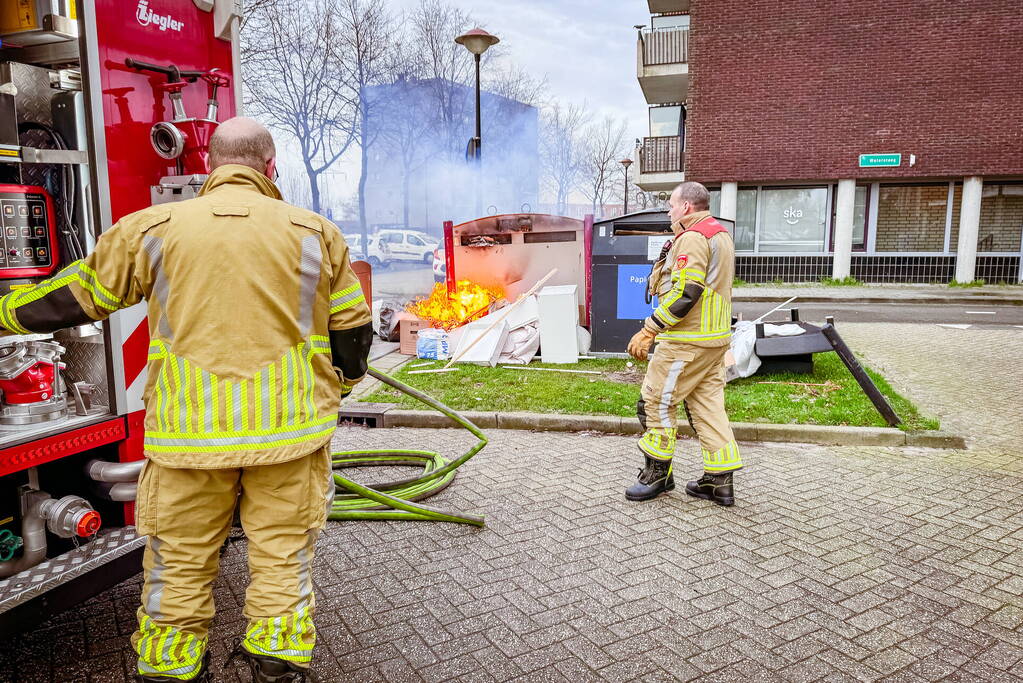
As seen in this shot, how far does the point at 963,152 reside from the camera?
20.8 metres

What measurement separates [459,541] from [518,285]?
255 inches

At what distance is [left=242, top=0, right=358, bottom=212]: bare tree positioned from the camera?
20.7 m

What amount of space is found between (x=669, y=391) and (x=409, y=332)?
218 inches

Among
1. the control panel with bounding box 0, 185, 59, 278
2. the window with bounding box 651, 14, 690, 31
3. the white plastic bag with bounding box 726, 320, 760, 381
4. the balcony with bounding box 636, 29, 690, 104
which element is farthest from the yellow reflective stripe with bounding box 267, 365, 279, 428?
the window with bounding box 651, 14, 690, 31

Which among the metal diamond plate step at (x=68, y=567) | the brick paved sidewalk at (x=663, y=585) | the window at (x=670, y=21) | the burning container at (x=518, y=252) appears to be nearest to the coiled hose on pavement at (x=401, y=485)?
the brick paved sidewalk at (x=663, y=585)

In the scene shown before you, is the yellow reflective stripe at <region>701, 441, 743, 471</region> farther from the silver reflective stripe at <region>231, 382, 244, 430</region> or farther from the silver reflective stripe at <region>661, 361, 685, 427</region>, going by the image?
the silver reflective stripe at <region>231, 382, 244, 430</region>

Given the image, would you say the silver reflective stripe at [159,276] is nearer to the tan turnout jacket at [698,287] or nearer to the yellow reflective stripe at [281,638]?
the yellow reflective stripe at [281,638]

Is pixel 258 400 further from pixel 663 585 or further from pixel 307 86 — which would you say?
pixel 307 86

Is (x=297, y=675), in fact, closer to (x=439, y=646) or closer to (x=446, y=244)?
(x=439, y=646)

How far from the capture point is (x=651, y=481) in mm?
4703

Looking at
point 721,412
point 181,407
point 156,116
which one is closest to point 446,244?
point 721,412

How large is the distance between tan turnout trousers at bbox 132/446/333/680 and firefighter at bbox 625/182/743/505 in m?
2.65

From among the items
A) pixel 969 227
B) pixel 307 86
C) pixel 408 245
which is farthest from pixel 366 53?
pixel 969 227

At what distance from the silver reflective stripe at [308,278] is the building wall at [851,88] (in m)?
21.1
